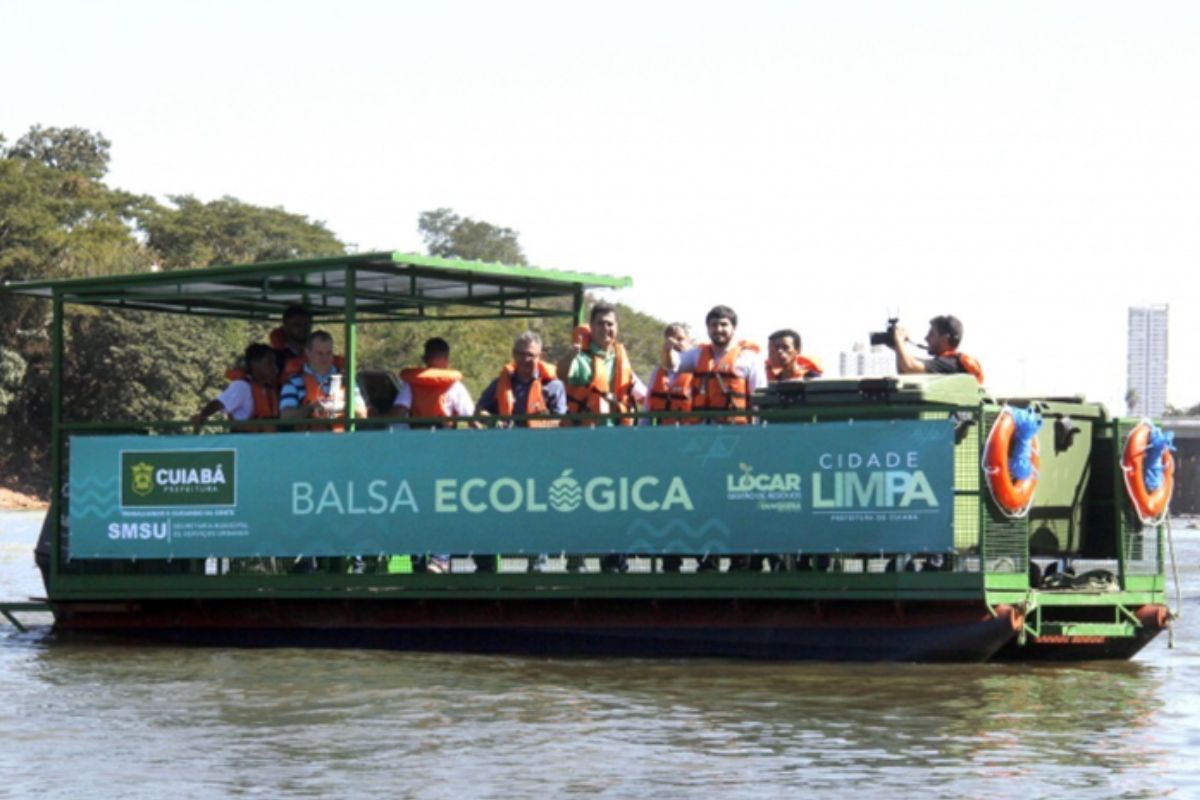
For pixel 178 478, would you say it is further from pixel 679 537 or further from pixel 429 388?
pixel 679 537

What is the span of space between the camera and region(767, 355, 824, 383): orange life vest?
0.42 metres

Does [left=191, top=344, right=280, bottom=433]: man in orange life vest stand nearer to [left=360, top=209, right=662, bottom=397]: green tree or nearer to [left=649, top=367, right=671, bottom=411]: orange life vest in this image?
[left=649, top=367, right=671, bottom=411]: orange life vest

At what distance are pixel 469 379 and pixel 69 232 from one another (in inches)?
536

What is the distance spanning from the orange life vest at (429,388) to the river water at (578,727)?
1.65 meters

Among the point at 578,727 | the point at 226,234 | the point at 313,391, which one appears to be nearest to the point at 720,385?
the point at 313,391

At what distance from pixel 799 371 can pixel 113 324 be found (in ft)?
142

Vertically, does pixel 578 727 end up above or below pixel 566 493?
below

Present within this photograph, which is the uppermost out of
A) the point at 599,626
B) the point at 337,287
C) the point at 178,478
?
the point at 337,287

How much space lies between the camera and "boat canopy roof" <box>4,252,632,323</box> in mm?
14414

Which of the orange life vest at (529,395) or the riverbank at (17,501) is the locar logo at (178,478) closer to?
the orange life vest at (529,395)

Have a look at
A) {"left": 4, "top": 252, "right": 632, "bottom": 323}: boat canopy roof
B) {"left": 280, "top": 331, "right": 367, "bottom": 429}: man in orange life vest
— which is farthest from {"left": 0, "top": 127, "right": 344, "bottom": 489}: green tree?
{"left": 280, "top": 331, "right": 367, "bottom": 429}: man in orange life vest

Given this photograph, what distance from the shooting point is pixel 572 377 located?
1468 cm

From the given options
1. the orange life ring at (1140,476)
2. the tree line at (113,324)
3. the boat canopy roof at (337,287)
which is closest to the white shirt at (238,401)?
the boat canopy roof at (337,287)

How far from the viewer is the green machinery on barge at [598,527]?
13.0 m
